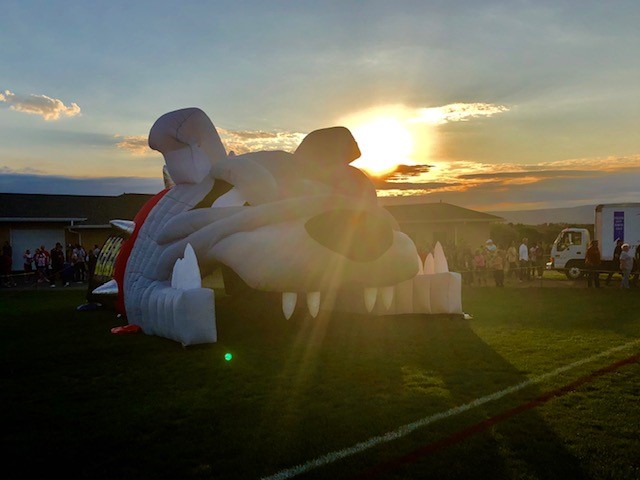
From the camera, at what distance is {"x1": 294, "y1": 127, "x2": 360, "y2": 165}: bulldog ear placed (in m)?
7.84

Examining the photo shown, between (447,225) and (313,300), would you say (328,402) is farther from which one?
(447,225)

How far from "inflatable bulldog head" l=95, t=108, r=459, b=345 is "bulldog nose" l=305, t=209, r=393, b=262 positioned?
0.04ft

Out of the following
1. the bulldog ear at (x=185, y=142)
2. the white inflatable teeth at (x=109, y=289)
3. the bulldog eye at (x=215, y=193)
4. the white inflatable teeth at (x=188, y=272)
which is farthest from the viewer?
the white inflatable teeth at (x=109, y=289)

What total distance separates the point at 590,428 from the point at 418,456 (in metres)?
1.56

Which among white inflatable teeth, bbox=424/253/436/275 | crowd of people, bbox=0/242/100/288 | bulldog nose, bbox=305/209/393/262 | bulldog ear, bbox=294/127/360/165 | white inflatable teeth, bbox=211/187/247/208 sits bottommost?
crowd of people, bbox=0/242/100/288

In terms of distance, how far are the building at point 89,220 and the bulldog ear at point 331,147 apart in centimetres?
1877

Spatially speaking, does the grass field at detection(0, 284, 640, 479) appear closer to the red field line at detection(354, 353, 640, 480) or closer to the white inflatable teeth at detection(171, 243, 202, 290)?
the red field line at detection(354, 353, 640, 480)

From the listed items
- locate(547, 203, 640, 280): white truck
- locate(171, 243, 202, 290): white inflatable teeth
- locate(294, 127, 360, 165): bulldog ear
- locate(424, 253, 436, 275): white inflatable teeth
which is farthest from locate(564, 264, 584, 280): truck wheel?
locate(171, 243, 202, 290): white inflatable teeth

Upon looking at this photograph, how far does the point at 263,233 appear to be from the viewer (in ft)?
23.2

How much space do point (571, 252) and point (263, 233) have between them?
19.2 m

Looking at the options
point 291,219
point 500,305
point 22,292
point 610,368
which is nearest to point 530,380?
point 610,368

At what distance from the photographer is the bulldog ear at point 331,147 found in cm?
784

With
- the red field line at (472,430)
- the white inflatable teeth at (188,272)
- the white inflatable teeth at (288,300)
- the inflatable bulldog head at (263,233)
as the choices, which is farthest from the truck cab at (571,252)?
the white inflatable teeth at (188,272)

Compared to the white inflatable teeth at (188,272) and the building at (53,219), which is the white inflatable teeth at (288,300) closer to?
the white inflatable teeth at (188,272)
